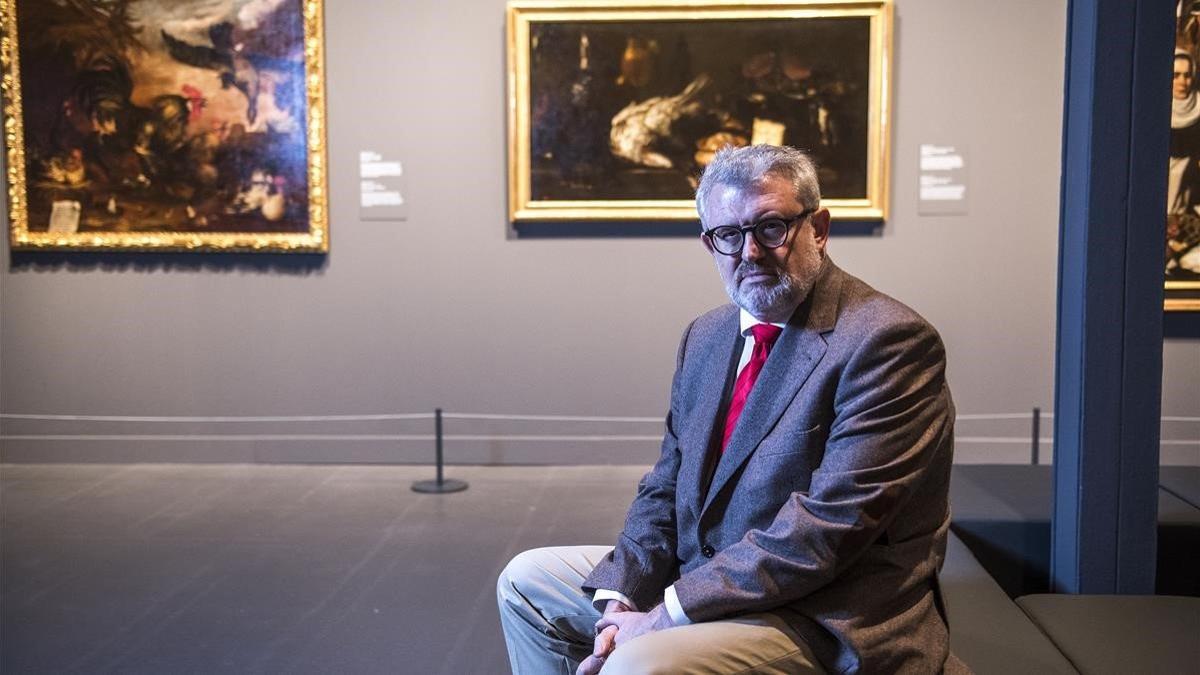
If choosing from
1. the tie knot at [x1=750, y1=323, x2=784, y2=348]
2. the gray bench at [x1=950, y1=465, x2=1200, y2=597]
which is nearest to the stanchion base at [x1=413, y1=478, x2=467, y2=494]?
the gray bench at [x1=950, y1=465, x2=1200, y2=597]

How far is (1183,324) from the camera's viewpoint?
7.04 meters

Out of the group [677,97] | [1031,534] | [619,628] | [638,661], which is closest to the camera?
[638,661]

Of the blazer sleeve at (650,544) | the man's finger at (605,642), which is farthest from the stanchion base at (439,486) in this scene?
the man's finger at (605,642)

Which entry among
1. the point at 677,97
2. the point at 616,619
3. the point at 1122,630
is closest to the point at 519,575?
the point at 616,619

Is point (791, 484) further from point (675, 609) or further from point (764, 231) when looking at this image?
point (764, 231)

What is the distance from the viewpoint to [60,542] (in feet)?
18.6

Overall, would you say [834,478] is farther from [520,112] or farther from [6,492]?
[6,492]

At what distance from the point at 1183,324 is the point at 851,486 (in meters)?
5.96

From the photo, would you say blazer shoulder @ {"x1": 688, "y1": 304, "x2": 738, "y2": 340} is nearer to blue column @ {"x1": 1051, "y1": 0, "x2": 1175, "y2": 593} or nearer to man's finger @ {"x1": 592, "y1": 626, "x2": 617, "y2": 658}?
man's finger @ {"x1": 592, "y1": 626, "x2": 617, "y2": 658}

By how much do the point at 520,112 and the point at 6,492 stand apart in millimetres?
4540

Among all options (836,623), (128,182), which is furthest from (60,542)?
(836,623)

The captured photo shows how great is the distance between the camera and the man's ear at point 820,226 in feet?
8.63

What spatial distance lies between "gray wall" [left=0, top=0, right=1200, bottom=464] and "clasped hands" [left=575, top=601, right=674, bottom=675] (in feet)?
16.2

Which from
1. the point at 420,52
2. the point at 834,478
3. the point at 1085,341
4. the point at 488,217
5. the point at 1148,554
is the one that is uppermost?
the point at 420,52
